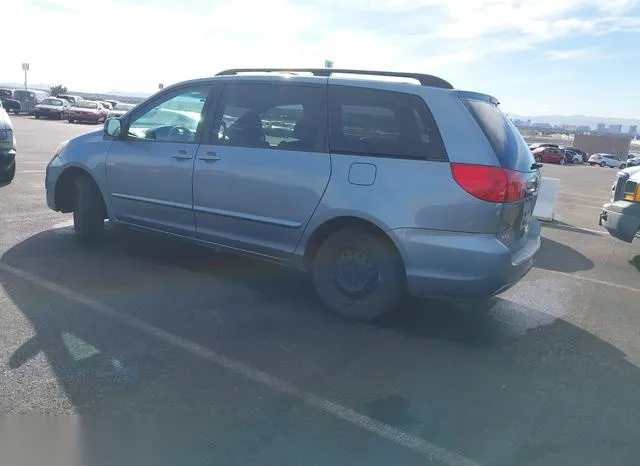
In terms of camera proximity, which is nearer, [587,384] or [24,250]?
[587,384]

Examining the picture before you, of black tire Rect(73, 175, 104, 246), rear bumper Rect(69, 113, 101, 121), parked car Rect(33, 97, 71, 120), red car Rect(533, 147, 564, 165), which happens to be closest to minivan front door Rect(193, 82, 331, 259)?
black tire Rect(73, 175, 104, 246)

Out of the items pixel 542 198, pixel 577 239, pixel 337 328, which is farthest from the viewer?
pixel 542 198

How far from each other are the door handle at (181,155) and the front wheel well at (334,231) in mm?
1473

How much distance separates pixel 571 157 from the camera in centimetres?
4931

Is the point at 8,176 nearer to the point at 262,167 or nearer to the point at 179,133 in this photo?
the point at 179,133

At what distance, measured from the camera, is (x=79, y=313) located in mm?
4430

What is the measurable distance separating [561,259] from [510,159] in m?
3.65

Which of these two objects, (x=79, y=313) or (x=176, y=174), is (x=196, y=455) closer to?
(x=79, y=313)

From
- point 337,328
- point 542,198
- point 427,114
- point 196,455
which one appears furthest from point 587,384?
point 542,198

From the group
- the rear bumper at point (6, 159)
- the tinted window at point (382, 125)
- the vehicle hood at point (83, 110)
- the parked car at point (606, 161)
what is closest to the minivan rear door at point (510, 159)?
the tinted window at point (382, 125)

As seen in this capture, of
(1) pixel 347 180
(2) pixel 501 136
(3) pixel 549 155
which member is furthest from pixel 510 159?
(3) pixel 549 155

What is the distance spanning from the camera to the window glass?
213 inches

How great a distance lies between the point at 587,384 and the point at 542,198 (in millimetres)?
6758

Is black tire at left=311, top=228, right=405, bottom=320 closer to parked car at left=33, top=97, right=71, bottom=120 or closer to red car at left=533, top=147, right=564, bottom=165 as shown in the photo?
parked car at left=33, top=97, right=71, bottom=120
